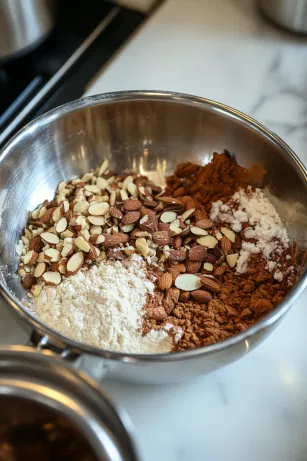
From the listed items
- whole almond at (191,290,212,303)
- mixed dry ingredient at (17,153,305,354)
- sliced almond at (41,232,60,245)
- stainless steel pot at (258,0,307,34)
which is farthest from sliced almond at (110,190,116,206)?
stainless steel pot at (258,0,307,34)

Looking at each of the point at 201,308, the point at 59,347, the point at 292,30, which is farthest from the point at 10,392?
the point at 292,30

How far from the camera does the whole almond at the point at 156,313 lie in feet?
2.30

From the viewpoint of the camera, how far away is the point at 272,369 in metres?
0.71

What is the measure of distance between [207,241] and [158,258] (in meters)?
0.08

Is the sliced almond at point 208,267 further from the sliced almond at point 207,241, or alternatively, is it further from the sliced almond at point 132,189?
the sliced almond at point 132,189

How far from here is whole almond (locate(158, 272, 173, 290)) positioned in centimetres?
74

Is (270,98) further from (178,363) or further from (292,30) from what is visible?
(178,363)

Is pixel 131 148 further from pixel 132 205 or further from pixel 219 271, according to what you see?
pixel 219 271

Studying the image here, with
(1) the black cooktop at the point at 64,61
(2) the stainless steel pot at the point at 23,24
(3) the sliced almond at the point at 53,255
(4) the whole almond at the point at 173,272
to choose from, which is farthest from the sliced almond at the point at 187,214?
(2) the stainless steel pot at the point at 23,24

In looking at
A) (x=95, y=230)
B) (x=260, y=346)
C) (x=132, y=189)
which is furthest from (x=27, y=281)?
(x=260, y=346)

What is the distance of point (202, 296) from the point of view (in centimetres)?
73

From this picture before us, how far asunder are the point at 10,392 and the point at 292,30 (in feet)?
3.09

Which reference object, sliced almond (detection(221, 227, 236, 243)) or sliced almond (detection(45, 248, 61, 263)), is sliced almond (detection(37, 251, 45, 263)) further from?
sliced almond (detection(221, 227, 236, 243))

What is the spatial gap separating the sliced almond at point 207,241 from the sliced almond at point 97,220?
0.15 m
